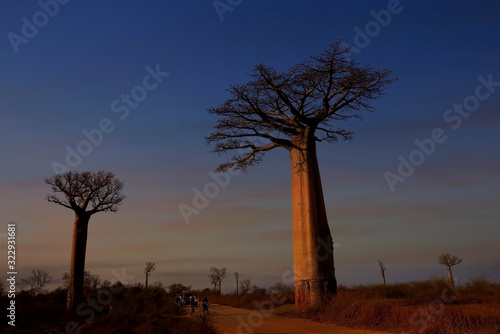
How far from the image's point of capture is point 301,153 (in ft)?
39.7

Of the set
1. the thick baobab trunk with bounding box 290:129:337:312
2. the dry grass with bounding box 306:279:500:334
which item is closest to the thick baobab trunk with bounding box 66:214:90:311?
the thick baobab trunk with bounding box 290:129:337:312

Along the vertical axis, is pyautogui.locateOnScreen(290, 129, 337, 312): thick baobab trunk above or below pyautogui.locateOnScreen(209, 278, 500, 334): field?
above

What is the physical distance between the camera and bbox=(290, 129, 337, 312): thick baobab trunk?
1100cm

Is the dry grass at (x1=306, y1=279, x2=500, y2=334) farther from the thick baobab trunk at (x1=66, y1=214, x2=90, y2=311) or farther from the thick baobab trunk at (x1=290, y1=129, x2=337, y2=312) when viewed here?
the thick baobab trunk at (x1=66, y1=214, x2=90, y2=311)

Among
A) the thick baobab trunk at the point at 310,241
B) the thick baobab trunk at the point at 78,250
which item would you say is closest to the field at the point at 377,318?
the thick baobab trunk at the point at 310,241

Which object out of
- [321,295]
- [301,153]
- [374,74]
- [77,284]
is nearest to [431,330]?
[321,295]

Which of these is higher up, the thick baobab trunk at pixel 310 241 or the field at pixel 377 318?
the thick baobab trunk at pixel 310 241

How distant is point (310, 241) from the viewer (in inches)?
439

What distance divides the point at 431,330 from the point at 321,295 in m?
4.10

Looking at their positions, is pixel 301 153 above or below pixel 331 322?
above

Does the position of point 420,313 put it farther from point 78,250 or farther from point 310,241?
point 78,250

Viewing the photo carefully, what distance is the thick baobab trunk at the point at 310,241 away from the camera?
1100 cm

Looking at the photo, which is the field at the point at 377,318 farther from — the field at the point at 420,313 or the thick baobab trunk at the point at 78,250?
the thick baobab trunk at the point at 78,250

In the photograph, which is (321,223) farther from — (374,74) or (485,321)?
(485,321)
